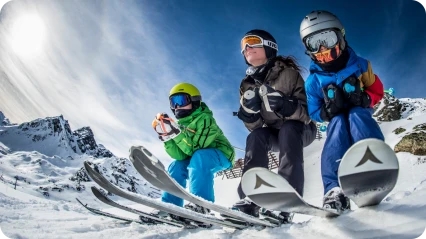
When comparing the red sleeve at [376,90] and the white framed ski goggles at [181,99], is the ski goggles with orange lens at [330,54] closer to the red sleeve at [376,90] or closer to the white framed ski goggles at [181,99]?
the red sleeve at [376,90]

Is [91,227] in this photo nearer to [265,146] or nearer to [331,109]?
[265,146]

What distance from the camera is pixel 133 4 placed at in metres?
3.96

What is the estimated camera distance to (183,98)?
281cm

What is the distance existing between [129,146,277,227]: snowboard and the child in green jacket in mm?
808

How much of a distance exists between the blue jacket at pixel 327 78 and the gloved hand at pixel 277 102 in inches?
5.3

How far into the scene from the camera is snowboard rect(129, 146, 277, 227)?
134cm

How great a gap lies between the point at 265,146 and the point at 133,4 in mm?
3107

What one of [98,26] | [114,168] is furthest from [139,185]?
[98,26]

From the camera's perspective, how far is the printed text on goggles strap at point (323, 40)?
184 cm

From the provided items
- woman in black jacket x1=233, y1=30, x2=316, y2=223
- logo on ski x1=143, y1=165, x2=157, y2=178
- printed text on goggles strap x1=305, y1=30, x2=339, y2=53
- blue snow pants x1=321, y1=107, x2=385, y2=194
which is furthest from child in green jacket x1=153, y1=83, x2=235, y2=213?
printed text on goggles strap x1=305, y1=30, x2=339, y2=53

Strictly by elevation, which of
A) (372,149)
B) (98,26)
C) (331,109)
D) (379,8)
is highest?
(98,26)

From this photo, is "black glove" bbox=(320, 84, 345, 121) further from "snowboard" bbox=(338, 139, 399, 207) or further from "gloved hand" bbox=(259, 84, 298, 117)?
"snowboard" bbox=(338, 139, 399, 207)

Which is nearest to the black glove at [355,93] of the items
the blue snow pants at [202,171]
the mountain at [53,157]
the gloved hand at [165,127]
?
the blue snow pants at [202,171]

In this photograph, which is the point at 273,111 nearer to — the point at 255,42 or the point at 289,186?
the point at 255,42
